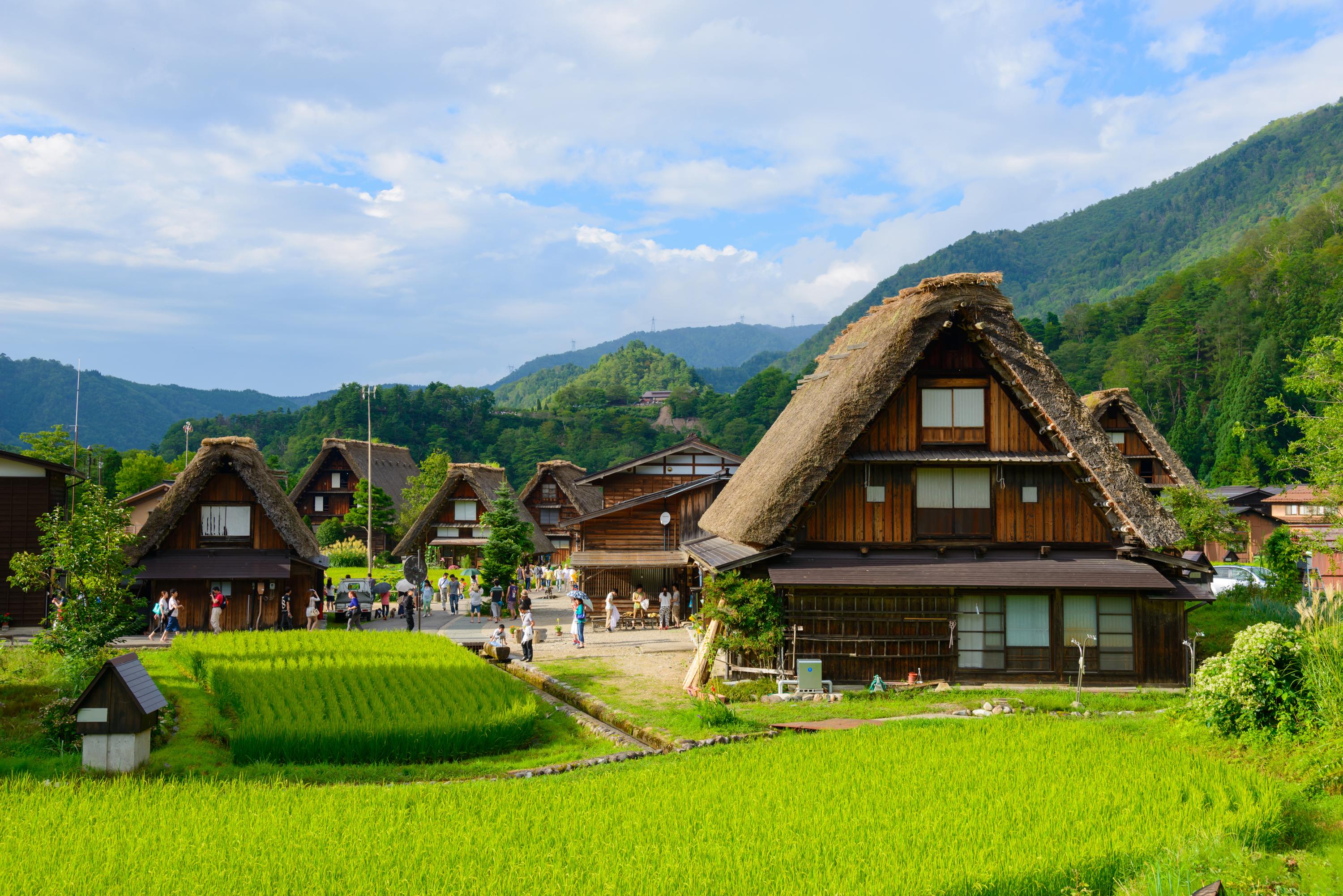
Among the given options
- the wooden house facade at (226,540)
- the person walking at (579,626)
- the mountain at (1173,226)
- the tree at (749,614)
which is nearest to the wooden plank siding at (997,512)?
the tree at (749,614)

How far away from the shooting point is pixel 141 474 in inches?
2447

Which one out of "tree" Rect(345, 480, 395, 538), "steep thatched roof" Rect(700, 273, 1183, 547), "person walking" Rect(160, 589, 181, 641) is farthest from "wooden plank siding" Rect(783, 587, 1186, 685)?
"tree" Rect(345, 480, 395, 538)

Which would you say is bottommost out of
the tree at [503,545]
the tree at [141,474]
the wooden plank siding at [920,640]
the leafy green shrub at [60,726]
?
the leafy green shrub at [60,726]

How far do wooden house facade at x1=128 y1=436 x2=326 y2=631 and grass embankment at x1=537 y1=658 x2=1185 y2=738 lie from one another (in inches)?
587

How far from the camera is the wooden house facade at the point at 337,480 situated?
203 ft

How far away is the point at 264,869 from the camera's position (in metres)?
8.02

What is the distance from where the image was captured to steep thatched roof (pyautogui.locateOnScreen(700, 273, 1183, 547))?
17891 millimetres

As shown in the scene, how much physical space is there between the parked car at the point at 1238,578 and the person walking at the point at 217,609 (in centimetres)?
3169

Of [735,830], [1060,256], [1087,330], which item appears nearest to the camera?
[735,830]

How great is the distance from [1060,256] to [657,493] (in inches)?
7175

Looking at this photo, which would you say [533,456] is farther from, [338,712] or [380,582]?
[338,712]

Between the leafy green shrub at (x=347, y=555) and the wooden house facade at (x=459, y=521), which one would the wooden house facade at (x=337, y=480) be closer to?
the leafy green shrub at (x=347, y=555)

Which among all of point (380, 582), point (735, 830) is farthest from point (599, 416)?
point (735, 830)

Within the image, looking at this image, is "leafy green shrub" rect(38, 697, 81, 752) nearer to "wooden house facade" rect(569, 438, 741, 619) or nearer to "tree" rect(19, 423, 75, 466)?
"wooden house facade" rect(569, 438, 741, 619)
